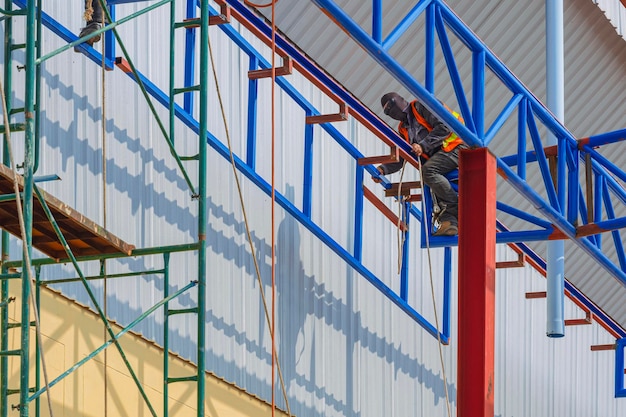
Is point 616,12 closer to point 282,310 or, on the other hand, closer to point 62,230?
point 282,310

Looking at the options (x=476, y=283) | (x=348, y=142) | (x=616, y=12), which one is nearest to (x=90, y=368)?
(x=476, y=283)

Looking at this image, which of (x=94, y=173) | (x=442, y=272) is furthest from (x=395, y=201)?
(x=94, y=173)

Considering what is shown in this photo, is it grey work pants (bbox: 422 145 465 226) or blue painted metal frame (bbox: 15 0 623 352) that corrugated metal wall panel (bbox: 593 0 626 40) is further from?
grey work pants (bbox: 422 145 465 226)

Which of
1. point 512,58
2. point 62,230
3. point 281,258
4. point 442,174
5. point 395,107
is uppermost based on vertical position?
point 512,58

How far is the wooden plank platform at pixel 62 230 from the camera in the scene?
10656 millimetres

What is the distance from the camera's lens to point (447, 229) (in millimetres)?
16156

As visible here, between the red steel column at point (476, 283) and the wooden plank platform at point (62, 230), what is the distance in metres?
3.55

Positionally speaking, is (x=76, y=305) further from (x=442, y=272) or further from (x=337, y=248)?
(x=442, y=272)

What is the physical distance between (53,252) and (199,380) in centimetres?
185

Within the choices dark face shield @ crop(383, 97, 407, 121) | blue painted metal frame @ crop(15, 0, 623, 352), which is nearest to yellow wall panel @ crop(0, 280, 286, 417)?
blue painted metal frame @ crop(15, 0, 623, 352)

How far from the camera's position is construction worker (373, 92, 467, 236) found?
15.7 meters

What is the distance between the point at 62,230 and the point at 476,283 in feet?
13.7

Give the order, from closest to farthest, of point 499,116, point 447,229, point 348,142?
point 499,116 < point 447,229 < point 348,142

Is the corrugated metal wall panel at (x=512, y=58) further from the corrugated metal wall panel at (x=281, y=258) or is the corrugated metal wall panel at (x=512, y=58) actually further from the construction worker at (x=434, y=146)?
the construction worker at (x=434, y=146)
